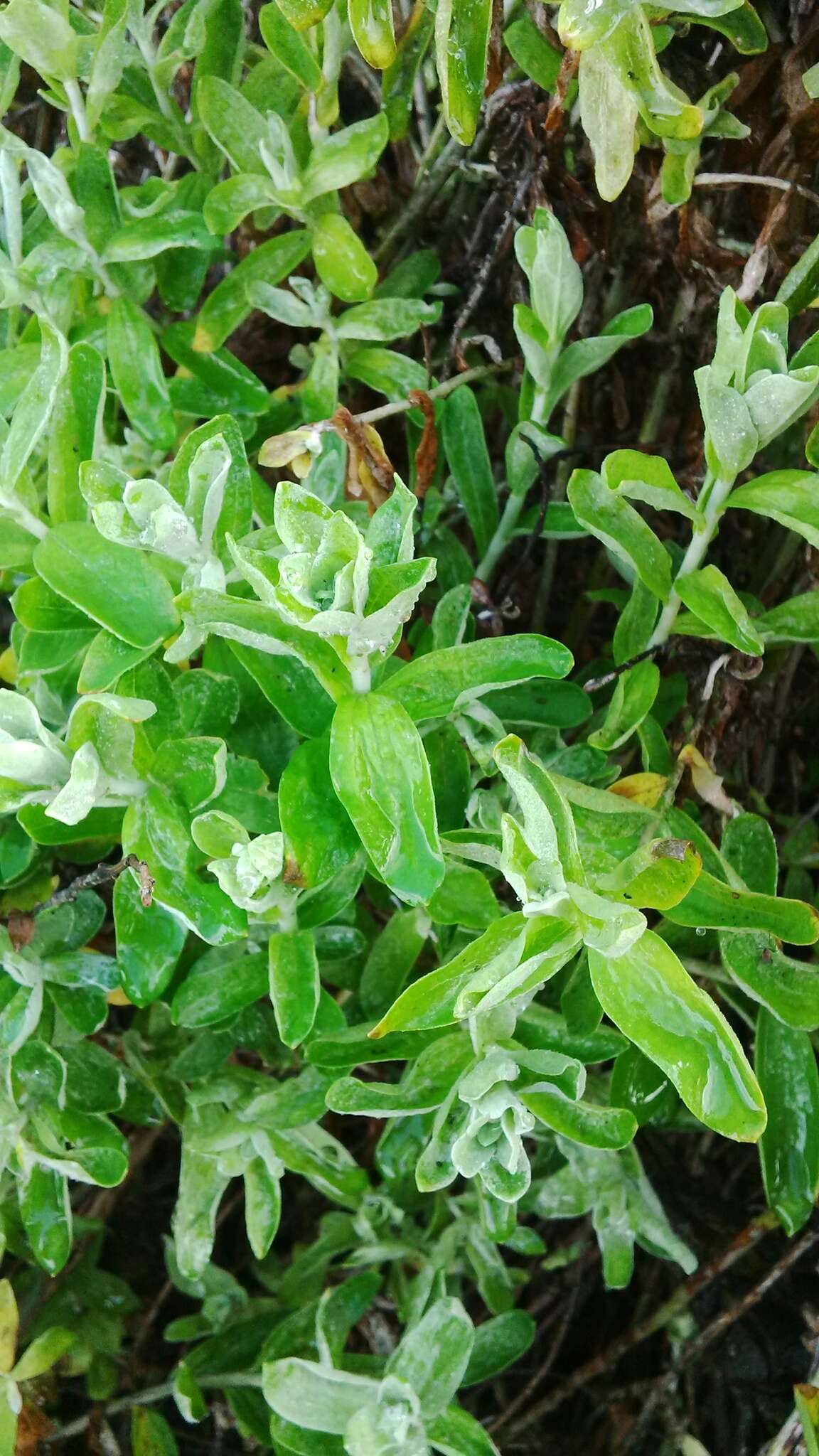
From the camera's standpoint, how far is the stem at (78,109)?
85 cm

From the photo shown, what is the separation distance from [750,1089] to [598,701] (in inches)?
17.2

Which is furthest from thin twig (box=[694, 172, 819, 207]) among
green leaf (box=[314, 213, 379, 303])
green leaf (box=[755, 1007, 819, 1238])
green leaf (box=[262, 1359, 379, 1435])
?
Result: green leaf (box=[262, 1359, 379, 1435])

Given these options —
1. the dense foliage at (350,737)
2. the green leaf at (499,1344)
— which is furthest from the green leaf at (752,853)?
the green leaf at (499,1344)

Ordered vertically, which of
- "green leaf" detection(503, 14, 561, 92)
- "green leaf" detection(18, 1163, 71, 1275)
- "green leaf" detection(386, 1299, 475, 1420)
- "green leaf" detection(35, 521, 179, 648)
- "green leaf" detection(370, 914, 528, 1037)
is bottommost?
"green leaf" detection(386, 1299, 475, 1420)

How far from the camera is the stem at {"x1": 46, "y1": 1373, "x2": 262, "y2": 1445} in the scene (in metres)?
1.02

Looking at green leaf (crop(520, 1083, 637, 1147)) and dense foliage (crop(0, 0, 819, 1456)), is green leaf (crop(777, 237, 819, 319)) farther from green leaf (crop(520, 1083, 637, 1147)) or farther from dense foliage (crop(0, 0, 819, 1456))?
green leaf (crop(520, 1083, 637, 1147))

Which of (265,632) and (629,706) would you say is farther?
(629,706)

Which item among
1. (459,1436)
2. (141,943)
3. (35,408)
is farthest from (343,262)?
(459,1436)

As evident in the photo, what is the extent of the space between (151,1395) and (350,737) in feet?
2.53

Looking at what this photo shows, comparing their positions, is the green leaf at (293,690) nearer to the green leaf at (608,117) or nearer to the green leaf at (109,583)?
the green leaf at (109,583)

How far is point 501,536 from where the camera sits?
935 mm

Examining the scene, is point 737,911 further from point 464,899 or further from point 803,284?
point 803,284

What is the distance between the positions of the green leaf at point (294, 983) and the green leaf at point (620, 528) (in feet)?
1.05

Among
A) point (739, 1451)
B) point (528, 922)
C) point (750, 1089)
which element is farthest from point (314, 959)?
point (739, 1451)
